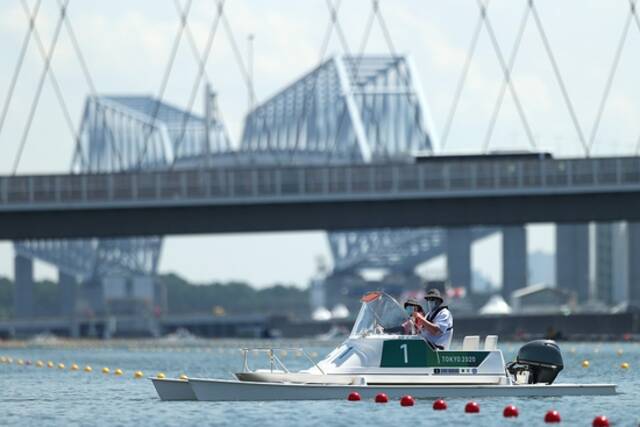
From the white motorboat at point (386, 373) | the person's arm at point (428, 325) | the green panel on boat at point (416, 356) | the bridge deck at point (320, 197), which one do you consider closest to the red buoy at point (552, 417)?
the white motorboat at point (386, 373)

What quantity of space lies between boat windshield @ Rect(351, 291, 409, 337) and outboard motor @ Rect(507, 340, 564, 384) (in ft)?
11.3

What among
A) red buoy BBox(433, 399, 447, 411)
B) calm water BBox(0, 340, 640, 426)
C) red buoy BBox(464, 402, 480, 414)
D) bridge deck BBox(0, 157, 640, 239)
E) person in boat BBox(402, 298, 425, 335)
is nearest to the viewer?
calm water BBox(0, 340, 640, 426)

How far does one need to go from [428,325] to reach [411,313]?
0.77m

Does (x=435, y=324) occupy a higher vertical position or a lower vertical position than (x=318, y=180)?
lower

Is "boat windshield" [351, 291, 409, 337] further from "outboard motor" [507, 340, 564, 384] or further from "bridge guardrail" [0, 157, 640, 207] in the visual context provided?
"bridge guardrail" [0, 157, 640, 207]

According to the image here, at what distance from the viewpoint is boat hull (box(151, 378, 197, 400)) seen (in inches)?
2012

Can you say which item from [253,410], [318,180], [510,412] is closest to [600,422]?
[510,412]

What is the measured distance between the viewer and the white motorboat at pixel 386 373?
50.2 metres

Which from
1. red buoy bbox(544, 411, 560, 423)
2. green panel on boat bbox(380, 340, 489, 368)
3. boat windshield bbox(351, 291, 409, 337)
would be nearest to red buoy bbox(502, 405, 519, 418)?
red buoy bbox(544, 411, 560, 423)

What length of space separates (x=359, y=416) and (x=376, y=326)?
13.5 ft

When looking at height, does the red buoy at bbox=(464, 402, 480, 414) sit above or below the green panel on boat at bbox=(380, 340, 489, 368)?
below

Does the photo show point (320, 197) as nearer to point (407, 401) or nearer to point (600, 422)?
point (407, 401)

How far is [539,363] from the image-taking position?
52.2 m

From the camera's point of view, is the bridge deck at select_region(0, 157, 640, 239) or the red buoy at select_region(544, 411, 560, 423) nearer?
the red buoy at select_region(544, 411, 560, 423)
